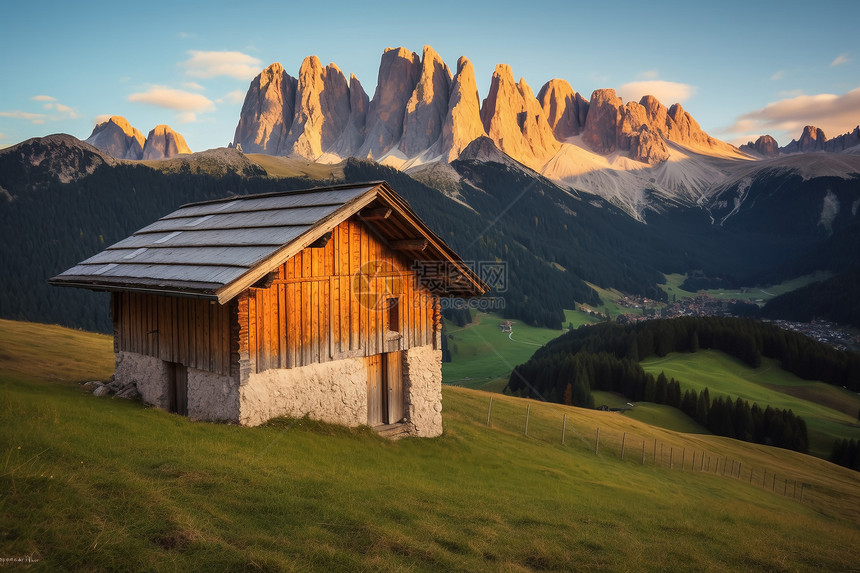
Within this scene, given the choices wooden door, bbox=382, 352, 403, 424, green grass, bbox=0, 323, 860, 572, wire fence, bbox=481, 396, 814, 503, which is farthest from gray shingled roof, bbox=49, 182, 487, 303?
wire fence, bbox=481, 396, 814, 503

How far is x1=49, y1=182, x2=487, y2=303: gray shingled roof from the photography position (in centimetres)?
1471

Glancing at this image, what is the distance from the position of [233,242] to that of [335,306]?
3808 millimetres

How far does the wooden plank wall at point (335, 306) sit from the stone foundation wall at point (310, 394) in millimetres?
382

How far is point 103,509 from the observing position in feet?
27.3

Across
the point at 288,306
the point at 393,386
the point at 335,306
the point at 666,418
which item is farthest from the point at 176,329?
the point at 666,418

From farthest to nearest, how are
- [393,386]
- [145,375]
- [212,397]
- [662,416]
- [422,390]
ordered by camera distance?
[662,416] < [422,390] < [393,386] < [145,375] < [212,397]

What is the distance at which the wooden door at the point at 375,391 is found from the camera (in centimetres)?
1973

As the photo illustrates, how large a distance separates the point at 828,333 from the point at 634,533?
225721 mm

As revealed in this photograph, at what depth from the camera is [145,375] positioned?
19.0m

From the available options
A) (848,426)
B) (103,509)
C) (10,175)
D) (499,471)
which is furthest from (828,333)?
(10,175)

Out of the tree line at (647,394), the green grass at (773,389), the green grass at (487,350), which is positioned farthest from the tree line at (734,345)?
the green grass at (487,350)

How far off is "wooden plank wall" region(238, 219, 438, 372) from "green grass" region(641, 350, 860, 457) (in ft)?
295

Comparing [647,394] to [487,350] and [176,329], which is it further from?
[176,329]

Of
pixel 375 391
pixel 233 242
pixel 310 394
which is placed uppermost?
pixel 233 242
